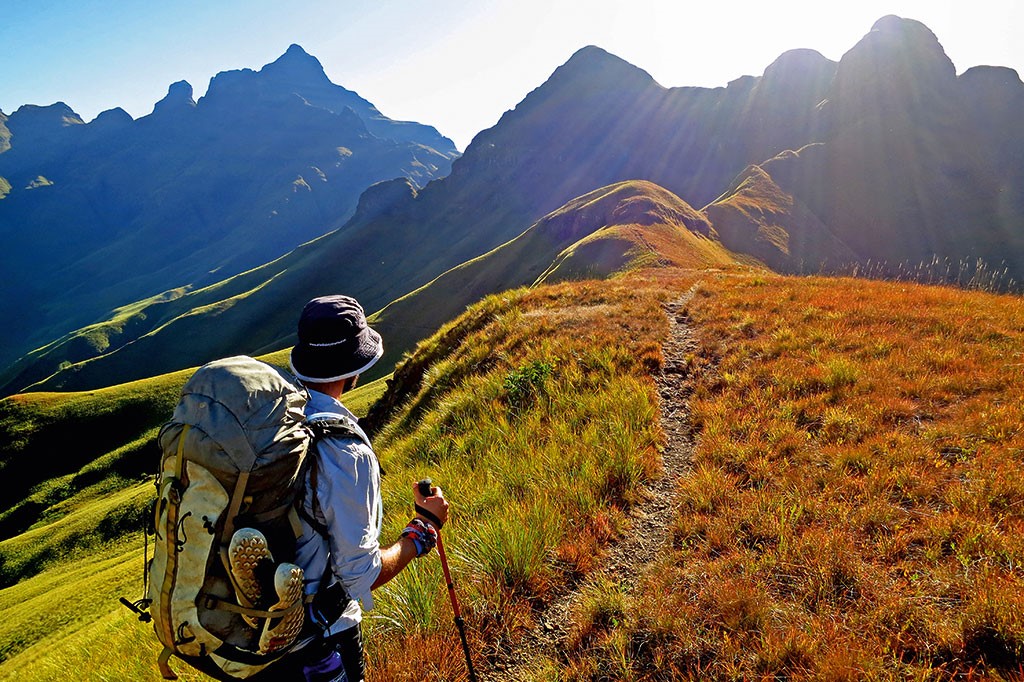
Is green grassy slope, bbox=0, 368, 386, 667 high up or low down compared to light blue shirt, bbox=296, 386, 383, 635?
down

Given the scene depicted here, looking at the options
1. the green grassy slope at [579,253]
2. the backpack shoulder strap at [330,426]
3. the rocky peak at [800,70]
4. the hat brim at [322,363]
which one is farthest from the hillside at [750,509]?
the rocky peak at [800,70]

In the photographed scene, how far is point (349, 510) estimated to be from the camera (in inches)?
91.8

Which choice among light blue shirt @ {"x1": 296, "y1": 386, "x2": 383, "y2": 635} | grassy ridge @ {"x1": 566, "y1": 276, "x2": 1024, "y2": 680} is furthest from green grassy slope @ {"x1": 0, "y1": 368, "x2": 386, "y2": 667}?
grassy ridge @ {"x1": 566, "y1": 276, "x2": 1024, "y2": 680}

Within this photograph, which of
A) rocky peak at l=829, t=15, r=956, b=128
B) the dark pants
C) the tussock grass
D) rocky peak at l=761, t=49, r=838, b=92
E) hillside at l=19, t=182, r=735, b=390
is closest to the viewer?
the dark pants

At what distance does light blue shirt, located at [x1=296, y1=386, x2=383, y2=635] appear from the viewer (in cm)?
229

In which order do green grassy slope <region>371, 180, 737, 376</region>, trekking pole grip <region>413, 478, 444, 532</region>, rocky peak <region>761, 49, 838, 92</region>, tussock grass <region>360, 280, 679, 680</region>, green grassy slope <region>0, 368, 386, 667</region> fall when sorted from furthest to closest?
rocky peak <region>761, 49, 838, 92</region>, green grassy slope <region>371, 180, 737, 376</region>, green grassy slope <region>0, 368, 386, 667</region>, tussock grass <region>360, 280, 679, 680</region>, trekking pole grip <region>413, 478, 444, 532</region>

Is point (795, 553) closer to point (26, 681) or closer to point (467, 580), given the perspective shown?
point (467, 580)

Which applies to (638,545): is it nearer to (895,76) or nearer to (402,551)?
(402,551)

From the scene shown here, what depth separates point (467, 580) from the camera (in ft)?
13.4

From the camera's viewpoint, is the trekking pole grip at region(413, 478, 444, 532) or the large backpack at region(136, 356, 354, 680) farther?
the trekking pole grip at region(413, 478, 444, 532)

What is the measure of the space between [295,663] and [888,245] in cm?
13056

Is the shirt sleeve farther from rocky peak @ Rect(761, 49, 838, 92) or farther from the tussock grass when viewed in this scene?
rocky peak @ Rect(761, 49, 838, 92)

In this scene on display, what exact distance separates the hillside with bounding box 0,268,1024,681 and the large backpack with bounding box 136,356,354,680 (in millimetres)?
1807

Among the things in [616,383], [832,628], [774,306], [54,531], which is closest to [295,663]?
[832,628]
